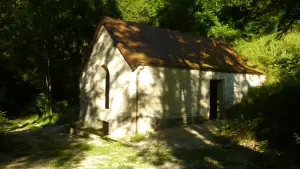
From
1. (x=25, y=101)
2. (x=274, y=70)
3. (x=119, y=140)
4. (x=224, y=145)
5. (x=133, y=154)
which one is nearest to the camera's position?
(x=133, y=154)

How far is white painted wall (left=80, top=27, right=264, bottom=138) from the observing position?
12.7 meters

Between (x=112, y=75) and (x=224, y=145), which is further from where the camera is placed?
(x=112, y=75)

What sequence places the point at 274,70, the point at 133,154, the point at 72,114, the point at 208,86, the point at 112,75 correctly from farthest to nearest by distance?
the point at 72,114
the point at 274,70
the point at 208,86
the point at 112,75
the point at 133,154

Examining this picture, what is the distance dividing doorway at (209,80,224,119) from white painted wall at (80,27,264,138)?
282 millimetres

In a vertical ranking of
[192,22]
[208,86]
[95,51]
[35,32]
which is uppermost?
[192,22]

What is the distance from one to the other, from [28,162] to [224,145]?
665 cm

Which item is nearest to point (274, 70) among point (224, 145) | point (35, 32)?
point (224, 145)

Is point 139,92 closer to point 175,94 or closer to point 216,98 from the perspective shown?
point 175,94

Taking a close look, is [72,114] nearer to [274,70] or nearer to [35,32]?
[35,32]

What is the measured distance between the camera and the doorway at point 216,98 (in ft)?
53.1

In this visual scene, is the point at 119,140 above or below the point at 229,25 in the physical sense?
below

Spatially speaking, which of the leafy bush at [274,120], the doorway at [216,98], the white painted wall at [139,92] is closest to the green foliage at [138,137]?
the white painted wall at [139,92]

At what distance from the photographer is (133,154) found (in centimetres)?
973

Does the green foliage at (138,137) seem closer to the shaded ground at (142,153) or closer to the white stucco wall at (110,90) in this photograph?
the shaded ground at (142,153)
